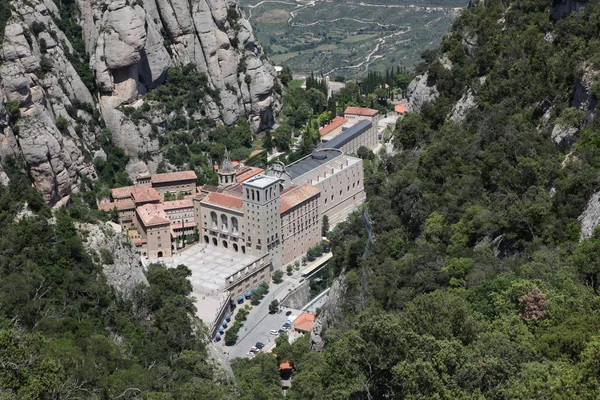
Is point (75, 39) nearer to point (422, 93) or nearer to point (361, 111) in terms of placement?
point (361, 111)

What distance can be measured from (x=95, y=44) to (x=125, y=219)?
23615mm

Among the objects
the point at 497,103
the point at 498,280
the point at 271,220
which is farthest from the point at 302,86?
the point at 498,280

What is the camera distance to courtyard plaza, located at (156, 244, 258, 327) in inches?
2960

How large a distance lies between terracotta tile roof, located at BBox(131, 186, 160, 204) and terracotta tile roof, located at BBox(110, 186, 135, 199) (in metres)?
0.49

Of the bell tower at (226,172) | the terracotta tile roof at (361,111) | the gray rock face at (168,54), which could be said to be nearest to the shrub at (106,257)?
the bell tower at (226,172)

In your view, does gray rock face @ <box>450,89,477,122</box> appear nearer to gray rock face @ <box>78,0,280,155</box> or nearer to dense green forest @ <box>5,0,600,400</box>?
dense green forest @ <box>5,0,600,400</box>

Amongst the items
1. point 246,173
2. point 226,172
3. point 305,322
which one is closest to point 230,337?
point 305,322

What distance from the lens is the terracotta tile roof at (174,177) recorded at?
92.6m

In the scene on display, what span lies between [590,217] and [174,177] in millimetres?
54884

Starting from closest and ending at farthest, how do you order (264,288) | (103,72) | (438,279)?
(438,279)
(264,288)
(103,72)

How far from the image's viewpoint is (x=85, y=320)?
181 ft

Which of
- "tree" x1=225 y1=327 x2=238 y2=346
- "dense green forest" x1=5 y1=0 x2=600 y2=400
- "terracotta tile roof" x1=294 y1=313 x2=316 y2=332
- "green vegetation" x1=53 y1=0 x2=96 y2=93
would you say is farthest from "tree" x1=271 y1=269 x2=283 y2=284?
"green vegetation" x1=53 y1=0 x2=96 y2=93

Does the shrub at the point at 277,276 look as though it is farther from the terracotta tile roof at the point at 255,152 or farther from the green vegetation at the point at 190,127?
the terracotta tile roof at the point at 255,152

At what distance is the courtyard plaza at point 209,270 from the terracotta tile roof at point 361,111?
33.6m
